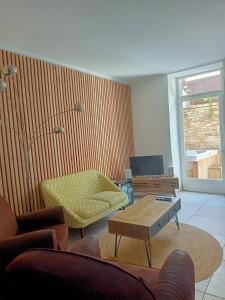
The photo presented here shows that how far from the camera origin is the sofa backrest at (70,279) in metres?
0.91

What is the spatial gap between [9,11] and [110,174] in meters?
3.46

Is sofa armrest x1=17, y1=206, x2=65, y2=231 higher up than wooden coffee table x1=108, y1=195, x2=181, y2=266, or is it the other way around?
sofa armrest x1=17, y1=206, x2=65, y2=231

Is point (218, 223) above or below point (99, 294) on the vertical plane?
below

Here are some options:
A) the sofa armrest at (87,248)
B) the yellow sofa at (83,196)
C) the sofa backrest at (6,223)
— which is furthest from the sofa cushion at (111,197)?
the sofa armrest at (87,248)

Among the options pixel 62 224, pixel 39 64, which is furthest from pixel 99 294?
pixel 39 64

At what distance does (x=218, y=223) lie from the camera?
3.50m

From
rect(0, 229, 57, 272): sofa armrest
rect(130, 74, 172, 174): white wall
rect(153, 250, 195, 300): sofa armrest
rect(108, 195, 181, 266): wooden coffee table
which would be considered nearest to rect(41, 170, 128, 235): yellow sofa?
rect(108, 195, 181, 266): wooden coffee table

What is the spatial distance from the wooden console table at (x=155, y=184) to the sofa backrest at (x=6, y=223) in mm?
2952

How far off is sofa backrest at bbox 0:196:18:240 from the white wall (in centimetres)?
347

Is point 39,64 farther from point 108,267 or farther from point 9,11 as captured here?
point 108,267

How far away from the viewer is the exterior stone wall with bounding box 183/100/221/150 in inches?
197

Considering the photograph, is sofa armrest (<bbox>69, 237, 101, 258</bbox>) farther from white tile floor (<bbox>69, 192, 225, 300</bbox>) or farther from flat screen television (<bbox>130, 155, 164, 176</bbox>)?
flat screen television (<bbox>130, 155, 164, 176</bbox>)

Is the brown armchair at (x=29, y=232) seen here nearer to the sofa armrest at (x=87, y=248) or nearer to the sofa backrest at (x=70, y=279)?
the sofa armrest at (x=87, y=248)

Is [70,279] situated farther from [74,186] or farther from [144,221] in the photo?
[74,186]
